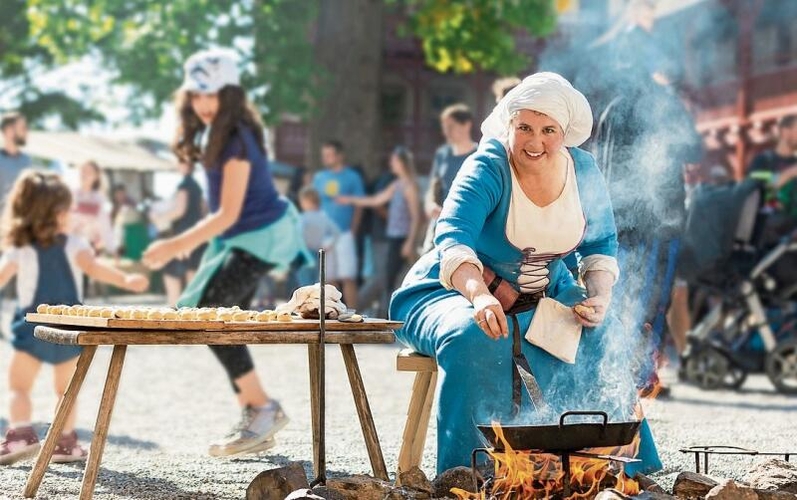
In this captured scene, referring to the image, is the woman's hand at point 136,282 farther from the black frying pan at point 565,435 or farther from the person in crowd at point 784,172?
the person in crowd at point 784,172

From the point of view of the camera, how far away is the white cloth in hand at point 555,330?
5078 mm

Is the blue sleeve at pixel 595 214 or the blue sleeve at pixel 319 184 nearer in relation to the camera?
the blue sleeve at pixel 595 214

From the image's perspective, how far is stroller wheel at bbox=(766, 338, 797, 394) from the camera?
34.1 feet

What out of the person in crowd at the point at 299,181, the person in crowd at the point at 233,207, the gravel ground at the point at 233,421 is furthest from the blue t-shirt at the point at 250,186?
the person in crowd at the point at 299,181

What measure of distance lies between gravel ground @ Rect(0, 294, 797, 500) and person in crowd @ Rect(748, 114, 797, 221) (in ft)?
4.78

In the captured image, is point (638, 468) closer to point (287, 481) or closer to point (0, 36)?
point (287, 481)

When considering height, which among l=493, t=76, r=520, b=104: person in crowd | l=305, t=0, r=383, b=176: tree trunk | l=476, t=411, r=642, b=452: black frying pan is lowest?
l=476, t=411, r=642, b=452: black frying pan

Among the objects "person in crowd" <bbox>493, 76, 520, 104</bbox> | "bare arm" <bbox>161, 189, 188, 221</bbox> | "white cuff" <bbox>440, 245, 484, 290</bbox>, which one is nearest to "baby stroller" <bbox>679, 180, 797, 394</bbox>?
"person in crowd" <bbox>493, 76, 520, 104</bbox>

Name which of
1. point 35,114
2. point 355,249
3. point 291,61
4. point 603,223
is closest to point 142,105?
point 291,61

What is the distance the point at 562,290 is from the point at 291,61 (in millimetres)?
18650

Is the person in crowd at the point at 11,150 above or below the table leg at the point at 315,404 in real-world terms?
above

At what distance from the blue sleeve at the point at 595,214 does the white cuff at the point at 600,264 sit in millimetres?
42

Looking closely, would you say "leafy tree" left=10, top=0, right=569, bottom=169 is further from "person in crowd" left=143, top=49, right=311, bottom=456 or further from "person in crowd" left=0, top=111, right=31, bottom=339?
"person in crowd" left=143, top=49, right=311, bottom=456

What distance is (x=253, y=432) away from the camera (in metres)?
6.90
